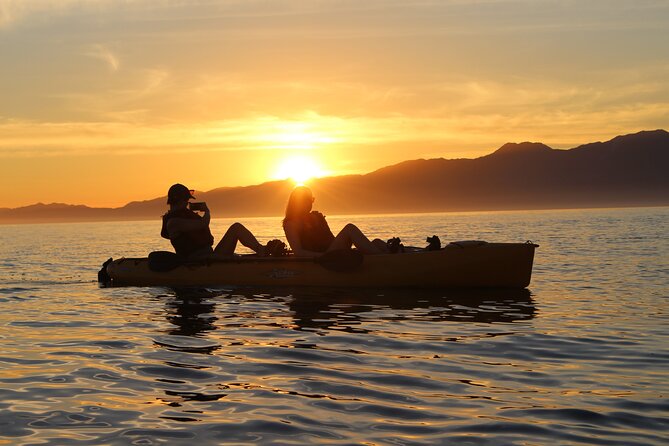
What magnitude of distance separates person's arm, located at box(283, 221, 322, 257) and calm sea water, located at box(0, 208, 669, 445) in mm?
1071

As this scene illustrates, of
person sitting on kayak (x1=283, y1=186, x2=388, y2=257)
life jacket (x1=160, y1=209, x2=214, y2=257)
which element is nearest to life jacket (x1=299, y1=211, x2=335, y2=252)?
person sitting on kayak (x1=283, y1=186, x2=388, y2=257)

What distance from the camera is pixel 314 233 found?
14750 millimetres

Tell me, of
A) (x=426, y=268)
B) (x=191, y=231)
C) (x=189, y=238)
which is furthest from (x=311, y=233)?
(x=189, y=238)

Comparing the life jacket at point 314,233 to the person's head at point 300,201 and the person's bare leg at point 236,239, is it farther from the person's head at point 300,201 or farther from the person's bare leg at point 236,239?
the person's bare leg at point 236,239

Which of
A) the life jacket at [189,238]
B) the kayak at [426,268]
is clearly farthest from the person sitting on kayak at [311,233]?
the life jacket at [189,238]

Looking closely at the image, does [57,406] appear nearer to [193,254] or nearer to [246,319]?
[246,319]

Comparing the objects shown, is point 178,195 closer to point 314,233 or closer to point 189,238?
point 189,238

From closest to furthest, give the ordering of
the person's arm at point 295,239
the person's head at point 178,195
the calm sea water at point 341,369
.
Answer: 1. the calm sea water at point 341,369
2. the person's arm at point 295,239
3. the person's head at point 178,195

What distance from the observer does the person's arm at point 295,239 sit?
14.4m

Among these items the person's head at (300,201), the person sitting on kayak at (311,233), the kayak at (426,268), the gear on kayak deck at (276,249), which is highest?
the person's head at (300,201)

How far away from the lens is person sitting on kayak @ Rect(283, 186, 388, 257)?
14039 mm

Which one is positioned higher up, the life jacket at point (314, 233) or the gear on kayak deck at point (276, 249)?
the life jacket at point (314, 233)

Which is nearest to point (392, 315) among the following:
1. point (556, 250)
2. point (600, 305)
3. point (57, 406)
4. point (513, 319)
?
point (513, 319)

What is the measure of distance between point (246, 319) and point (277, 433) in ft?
19.8
